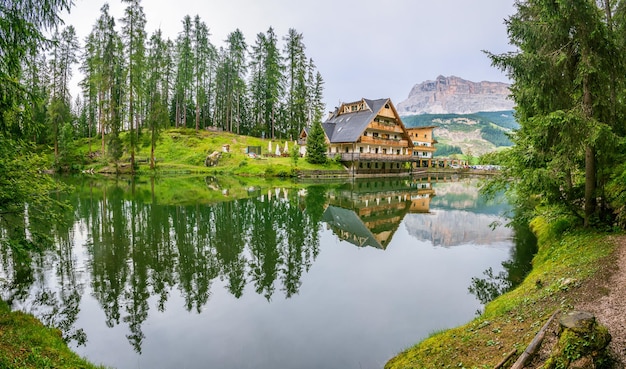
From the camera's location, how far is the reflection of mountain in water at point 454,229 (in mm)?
16938

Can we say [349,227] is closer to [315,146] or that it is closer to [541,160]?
[541,160]

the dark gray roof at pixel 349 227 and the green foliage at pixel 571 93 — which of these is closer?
the green foliage at pixel 571 93

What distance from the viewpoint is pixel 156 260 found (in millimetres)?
12258

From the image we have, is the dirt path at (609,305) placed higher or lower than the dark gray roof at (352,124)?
lower

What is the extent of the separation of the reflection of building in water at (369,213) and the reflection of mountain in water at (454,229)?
47.2 inches

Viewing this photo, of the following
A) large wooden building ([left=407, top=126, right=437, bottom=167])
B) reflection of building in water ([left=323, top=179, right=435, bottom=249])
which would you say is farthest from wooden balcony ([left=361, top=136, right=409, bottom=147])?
reflection of building in water ([left=323, top=179, right=435, bottom=249])

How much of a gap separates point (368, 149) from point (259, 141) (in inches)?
779

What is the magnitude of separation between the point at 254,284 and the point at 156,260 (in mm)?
4253

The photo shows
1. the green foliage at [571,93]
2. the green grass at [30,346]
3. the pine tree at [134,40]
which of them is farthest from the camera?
the pine tree at [134,40]

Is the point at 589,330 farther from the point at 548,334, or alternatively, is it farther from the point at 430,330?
the point at 430,330

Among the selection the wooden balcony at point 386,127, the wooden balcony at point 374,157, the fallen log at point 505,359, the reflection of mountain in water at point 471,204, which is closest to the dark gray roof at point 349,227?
the reflection of mountain in water at point 471,204

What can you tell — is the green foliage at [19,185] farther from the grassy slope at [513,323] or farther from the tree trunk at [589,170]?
the tree trunk at [589,170]

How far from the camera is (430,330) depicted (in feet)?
25.9

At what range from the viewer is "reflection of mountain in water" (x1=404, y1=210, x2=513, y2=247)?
16.9 m
